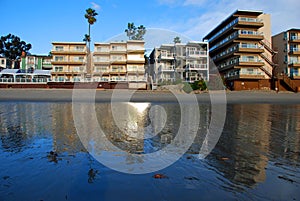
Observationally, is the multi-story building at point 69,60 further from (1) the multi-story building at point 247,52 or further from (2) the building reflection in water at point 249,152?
(2) the building reflection in water at point 249,152

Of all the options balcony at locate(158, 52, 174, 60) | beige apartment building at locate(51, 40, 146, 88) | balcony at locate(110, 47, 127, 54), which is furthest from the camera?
balcony at locate(110, 47, 127, 54)

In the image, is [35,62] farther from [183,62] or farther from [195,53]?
[195,53]

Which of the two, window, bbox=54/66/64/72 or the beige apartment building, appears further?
window, bbox=54/66/64/72

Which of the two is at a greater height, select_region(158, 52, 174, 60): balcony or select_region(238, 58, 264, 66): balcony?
select_region(158, 52, 174, 60): balcony

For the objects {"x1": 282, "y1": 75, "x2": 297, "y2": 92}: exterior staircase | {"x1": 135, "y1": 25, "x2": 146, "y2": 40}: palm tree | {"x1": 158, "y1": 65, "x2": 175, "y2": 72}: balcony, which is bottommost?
{"x1": 282, "y1": 75, "x2": 297, "y2": 92}: exterior staircase

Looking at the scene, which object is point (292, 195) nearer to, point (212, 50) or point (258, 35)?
point (258, 35)

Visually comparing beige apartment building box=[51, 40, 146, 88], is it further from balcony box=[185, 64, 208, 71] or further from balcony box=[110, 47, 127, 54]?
balcony box=[185, 64, 208, 71]

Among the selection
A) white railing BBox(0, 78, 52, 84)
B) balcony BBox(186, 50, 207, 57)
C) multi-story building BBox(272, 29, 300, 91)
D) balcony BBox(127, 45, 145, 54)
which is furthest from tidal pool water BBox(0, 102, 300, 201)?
multi-story building BBox(272, 29, 300, 91)

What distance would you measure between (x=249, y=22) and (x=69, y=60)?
39.2 m

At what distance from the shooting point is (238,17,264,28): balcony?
45.4 meters

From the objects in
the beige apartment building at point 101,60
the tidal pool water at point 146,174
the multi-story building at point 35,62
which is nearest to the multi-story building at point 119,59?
the beige apartment building at point 101,60

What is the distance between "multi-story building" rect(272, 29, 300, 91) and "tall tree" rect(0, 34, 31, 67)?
75.5 m

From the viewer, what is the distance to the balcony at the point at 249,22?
4544cm

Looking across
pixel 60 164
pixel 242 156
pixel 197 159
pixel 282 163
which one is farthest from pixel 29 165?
pixel 282 163
